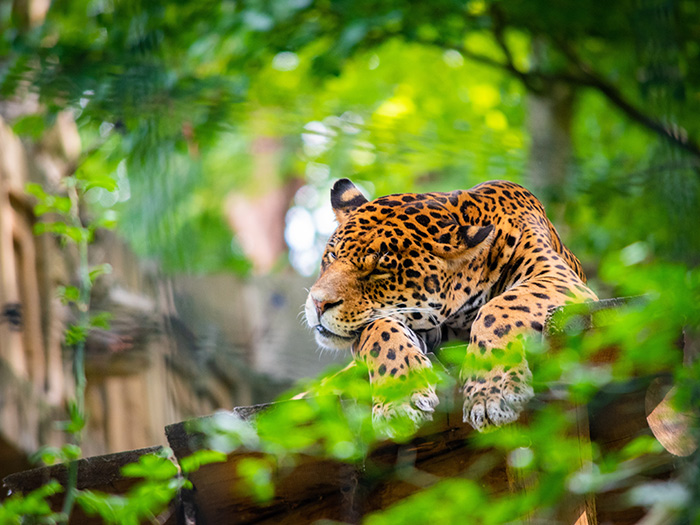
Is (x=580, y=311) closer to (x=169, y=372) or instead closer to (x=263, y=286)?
(x=169, y=372)

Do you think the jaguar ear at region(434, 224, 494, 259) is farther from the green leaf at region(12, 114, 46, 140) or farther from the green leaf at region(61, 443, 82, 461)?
the green leaf at region(12, 114, 46, 140)

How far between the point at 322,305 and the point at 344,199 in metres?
0.71

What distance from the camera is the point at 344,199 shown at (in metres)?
3.84

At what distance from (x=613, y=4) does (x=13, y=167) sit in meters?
4.94

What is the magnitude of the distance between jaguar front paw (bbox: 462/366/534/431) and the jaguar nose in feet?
2.52

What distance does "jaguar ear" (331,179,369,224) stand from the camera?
150 inches

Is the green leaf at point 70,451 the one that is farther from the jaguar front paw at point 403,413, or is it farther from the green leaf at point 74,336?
the jaguar front paw at point 403,413

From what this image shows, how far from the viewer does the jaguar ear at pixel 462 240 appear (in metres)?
3.27

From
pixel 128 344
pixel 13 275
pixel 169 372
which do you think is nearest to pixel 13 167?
pixel 13 275

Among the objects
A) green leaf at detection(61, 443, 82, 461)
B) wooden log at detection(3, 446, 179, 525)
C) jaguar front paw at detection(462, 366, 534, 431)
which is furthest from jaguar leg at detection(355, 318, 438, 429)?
green leaf at detection(61, 443, 82, 461)

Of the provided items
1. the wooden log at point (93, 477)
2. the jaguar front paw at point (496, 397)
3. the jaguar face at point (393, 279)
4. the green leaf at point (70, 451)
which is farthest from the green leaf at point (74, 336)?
the jaguar front paw at point (496, 397)

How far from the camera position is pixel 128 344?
23.1 feet

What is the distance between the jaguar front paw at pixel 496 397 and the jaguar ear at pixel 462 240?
2.39 feet

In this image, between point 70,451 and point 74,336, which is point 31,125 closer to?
point 74,336
